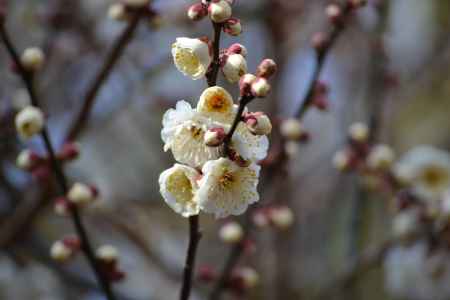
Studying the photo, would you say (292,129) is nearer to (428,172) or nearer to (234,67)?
(234,67)

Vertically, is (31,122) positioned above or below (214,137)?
above

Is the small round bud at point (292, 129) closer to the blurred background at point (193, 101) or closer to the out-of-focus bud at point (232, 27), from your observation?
the blurred background at point (193, 101)

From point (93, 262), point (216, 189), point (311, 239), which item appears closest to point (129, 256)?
point (311, 239)

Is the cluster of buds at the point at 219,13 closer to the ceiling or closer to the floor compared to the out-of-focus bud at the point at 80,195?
closer to the floor

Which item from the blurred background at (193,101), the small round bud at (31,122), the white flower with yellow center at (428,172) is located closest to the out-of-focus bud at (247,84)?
the small round bud at (31,122)

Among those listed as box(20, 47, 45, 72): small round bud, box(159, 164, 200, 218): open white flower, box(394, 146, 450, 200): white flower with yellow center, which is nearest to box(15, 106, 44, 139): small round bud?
box(20, 47, 45, 72): small round bud

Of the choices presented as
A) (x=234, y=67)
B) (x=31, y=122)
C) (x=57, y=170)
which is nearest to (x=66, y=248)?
(x=57, y=170)

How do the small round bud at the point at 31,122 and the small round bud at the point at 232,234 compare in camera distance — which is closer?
the small round bud at the point at 31,122
